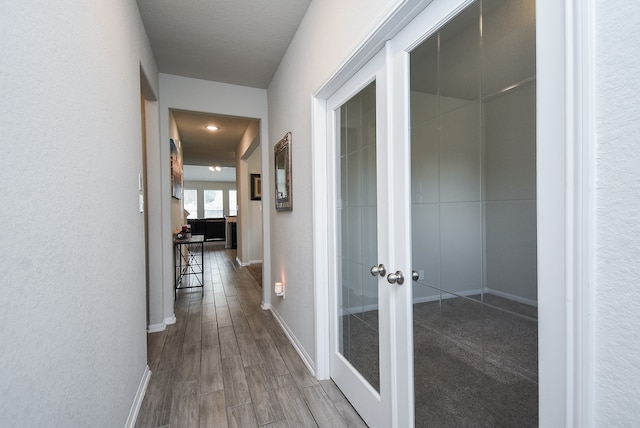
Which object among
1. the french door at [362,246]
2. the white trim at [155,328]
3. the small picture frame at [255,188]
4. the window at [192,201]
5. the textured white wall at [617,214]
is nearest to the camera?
the textured white wall at [617,214]

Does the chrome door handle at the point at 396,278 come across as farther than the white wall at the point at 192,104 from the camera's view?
No

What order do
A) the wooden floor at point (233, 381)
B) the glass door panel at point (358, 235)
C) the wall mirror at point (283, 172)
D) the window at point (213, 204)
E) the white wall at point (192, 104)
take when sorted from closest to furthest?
the glass door panel at point (358, 235), the wooden floor at point (233, 381), the wall mirror at point (283, 172), the white wall at point (192, 104), the window at point (213, 204)

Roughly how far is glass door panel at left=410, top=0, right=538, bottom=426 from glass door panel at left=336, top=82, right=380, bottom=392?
0.32 meters

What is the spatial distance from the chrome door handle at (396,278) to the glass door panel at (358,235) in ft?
0.66

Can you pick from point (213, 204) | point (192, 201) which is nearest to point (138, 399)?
point (192, 201)

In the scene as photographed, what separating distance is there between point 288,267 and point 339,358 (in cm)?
99

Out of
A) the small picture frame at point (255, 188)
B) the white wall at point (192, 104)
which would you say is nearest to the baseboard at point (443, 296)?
the white wall at point (192, 104)

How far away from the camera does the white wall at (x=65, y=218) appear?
0.68 m

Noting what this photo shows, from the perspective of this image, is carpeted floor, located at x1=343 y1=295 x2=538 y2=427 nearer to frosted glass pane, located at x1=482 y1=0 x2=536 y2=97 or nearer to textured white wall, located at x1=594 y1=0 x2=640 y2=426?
textured white wall, located at x1=594 y1=0 x2=640 y2=426

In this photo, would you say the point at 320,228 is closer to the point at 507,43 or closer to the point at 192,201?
the point at 507,43

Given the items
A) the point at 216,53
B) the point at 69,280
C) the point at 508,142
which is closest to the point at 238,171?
the point at 216,53

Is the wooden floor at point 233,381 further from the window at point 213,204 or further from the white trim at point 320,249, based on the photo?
the window at point 213,204

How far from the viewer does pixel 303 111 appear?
2.20 m

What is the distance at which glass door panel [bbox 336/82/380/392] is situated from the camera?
150cm
